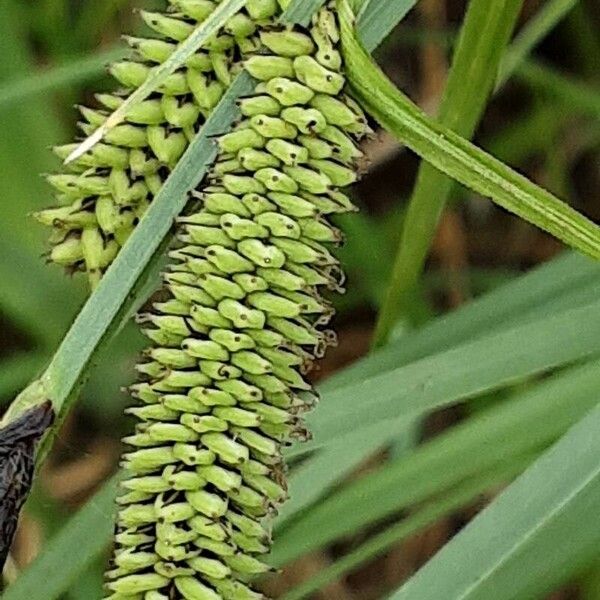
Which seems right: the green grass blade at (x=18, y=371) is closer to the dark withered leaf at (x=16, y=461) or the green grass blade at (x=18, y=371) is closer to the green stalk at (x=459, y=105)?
the green stalk at (x=459, y=105)

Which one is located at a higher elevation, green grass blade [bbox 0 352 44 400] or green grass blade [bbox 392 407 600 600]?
green grass blade [bbox 0 352 44 400]

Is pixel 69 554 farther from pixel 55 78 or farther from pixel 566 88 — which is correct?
pixel 566 88

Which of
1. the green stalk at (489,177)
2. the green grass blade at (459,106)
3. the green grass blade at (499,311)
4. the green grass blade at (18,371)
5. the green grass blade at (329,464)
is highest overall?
the green grass blade at (18,371)

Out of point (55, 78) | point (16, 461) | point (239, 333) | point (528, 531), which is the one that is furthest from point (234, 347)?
point (55, 78)

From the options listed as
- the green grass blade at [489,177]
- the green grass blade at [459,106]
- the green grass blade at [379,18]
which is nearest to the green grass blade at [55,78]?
the green grass blade at [459,106]

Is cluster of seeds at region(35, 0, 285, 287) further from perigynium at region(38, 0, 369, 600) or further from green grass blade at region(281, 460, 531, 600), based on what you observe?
green grass blade at region(281, 460, 531, 600)

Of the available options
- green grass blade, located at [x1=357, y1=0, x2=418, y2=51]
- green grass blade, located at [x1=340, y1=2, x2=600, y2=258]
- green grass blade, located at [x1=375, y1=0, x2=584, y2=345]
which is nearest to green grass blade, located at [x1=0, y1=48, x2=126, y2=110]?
green grass blade, located at [x1=375, y1=0, x2=584, y2=345]

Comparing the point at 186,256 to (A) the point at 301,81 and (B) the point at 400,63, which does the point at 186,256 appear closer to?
(A) the point at 301,81
